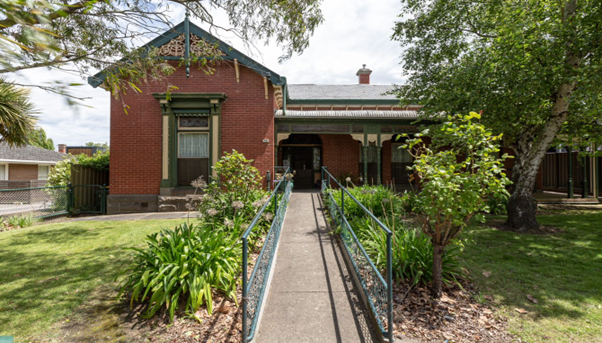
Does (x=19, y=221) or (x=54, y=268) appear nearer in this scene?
(x=54, y=268)

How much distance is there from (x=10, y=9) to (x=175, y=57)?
28.1ft

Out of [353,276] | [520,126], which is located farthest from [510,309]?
[520,126]

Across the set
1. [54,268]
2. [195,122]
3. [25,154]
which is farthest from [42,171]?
[54,268]

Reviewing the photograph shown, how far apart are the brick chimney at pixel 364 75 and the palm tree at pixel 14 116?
1729 cm

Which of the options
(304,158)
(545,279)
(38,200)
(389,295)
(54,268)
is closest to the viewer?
(389,295)

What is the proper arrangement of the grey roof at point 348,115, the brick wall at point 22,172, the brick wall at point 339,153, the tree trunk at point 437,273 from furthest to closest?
the brick wall at point 22,172 → the brick wall at point 339,153 → the grey roof at point 348,115 → the tree trunk at point 437,273

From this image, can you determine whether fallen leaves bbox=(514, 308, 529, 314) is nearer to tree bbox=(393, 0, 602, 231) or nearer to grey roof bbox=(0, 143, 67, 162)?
tree bbox=(393, 0, 602, 231)

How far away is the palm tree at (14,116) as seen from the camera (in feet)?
23.2

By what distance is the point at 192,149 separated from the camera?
10.1 metres

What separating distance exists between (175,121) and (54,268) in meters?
6.30

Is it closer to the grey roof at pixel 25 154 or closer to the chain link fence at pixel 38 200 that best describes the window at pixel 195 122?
the chain link fence at pixel 38 200

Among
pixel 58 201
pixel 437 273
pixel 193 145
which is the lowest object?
pixel 437 273

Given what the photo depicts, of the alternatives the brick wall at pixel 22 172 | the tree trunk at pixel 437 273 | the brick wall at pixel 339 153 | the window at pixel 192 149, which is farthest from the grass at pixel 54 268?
the brick wall at pixel 22 172

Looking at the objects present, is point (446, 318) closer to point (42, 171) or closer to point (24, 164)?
point (24, 164)
